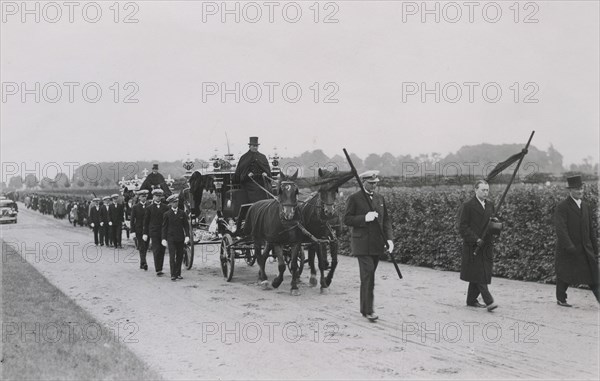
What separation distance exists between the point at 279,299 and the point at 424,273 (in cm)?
451

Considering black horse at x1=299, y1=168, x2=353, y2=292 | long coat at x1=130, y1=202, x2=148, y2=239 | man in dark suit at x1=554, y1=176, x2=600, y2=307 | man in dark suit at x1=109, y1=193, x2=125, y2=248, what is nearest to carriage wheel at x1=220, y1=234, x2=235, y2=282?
black horse at x1=299, y1=168, x2=353, y2=292

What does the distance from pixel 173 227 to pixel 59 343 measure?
254 inches

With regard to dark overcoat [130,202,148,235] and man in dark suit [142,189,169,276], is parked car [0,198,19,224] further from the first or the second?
man in dark suit [142,189,169,276]

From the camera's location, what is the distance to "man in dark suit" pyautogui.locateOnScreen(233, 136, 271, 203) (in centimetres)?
1340

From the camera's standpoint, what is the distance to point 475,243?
918cm

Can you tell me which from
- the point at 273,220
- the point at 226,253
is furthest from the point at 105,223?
the point at 273,220

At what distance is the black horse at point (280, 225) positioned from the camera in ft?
35.3

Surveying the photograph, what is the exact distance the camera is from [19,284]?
11.9 metres

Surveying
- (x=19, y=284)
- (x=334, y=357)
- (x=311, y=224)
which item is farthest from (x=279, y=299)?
(x=19, y=284)

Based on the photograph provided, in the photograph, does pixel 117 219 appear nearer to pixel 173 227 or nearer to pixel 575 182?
pixel 173 227

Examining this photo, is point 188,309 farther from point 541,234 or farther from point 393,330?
point 541,234

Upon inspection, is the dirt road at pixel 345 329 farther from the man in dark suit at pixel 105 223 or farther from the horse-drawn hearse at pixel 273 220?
the man in dark suit at pixel 105 223

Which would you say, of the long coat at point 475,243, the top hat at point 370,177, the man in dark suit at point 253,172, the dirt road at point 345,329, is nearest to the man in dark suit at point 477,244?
the long coat at point 475,243

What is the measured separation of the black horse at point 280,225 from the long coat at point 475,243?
3.05 metres
